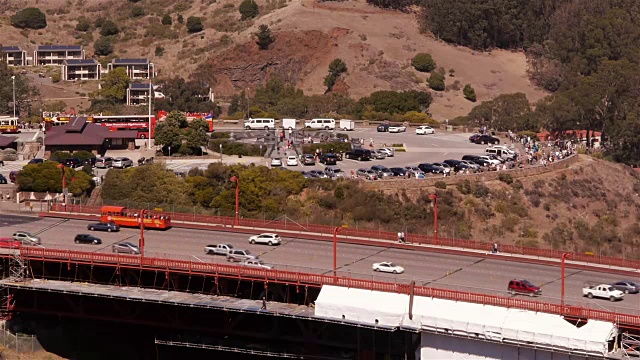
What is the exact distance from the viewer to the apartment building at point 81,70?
17462 centimetres

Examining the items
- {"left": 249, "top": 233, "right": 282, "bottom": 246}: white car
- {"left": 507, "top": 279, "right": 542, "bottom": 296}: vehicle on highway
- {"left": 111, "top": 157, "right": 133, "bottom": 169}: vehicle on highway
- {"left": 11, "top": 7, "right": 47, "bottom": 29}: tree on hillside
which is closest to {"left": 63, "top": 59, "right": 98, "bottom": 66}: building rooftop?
{"left": 11, "top": 7, "right": 47, "bottom": 29}: tree on hillside

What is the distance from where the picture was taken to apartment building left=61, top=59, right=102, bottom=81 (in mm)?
174625

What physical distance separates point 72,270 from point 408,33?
390ft

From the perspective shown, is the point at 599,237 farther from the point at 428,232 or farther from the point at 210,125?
the point at 210,125

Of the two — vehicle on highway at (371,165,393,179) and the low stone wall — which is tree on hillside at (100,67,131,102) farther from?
the low stone wall

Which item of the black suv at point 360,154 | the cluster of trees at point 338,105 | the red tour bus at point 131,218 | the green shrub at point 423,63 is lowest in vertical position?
the red tour bus at point 131,218

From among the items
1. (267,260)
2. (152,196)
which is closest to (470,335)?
(267,260)

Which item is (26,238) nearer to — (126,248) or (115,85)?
(126,248)

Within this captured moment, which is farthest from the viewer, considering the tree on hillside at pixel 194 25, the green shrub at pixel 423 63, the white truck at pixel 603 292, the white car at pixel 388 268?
the tree on hillside at pixel 194 25

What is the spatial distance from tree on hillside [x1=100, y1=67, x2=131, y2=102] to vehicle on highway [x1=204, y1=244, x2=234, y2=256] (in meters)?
91.9

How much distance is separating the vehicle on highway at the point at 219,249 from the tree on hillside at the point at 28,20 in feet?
441

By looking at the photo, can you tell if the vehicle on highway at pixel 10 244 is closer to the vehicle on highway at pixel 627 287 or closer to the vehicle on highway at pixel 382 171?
the vehicle on highway at pixel 627 287

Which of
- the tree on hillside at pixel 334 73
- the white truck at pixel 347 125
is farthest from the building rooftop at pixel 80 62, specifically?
the white truck at pixel 347 125

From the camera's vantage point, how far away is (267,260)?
70.7m
